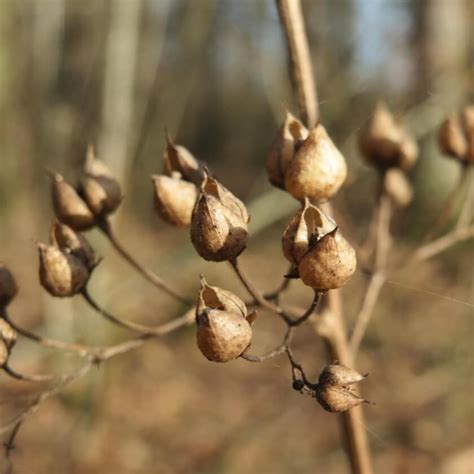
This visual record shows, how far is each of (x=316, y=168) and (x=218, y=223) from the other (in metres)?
0.21

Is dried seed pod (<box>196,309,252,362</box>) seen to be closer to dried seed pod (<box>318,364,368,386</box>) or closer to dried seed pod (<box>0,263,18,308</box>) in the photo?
dried seed pod (<box>318,364,368,386</box>)

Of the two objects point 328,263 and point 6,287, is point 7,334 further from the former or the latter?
point 328,263

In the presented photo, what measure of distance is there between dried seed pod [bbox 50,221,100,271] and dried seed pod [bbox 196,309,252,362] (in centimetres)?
43

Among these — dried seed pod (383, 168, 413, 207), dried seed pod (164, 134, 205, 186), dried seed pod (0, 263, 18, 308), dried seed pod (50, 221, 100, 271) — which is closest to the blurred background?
dried seed pod (383, 168, 413, 207)

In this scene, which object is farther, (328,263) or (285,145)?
(285,145)

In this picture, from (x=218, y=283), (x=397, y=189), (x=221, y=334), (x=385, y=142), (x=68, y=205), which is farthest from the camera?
(x=218, y=283)

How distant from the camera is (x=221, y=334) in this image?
3.09 ft

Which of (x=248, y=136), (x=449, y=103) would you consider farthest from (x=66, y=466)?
(x=248, y=136)

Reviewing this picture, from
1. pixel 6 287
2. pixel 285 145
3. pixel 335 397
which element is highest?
pixel 285 145

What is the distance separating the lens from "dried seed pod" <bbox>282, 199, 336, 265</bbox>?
1.02m

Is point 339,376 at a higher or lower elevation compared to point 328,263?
lower

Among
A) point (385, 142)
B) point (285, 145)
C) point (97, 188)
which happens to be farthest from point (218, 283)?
point (285, 145)

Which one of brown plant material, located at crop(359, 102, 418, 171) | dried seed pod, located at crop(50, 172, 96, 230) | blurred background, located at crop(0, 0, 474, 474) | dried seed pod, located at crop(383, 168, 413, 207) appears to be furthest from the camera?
blurred background, located at crop(0, 0, 474, 474)

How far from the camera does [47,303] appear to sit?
4.66 meters
